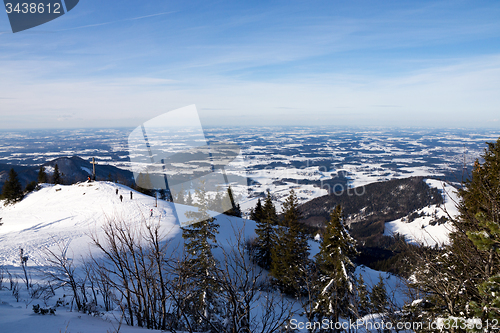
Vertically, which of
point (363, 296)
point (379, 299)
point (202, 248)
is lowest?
point (363, 296)

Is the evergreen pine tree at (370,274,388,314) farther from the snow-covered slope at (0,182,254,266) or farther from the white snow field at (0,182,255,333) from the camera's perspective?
the snow-covered slope at (0,182,254,266)

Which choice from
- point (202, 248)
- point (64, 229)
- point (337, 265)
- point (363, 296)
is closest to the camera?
point (363, 296)

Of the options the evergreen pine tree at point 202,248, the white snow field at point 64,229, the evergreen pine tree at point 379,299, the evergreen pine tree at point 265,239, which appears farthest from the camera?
the evergreen pine tree at point 265,239

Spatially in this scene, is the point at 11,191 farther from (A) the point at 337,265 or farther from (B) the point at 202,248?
(A) the point at 337,265

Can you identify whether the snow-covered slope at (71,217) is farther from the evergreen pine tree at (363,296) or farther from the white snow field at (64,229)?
the evergreen pine tree at (363,296)

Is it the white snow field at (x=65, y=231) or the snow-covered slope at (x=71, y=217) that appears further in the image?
the snow-covered slope at (x=71, y=217)

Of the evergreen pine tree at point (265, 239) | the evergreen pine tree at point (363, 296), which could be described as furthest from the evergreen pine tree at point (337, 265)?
the evergreen pine tree at point (265, 239)

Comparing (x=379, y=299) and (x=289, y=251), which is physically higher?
(x=379, y=299)

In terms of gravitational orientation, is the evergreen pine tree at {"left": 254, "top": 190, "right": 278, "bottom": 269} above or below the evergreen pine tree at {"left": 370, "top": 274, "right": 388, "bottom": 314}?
below

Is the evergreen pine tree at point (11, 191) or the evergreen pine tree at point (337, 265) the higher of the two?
the evergreen pine tree at point (11, 191)

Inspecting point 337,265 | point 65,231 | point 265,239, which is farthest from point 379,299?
point 65,231

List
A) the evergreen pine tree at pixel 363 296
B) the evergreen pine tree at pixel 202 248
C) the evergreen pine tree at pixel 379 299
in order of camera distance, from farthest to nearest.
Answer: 1. the evergreen pine tree at pixel 202 248
2. the evergreen pine tree at pixel 363 296
3. the evergreen pine tree at pixel 379 299

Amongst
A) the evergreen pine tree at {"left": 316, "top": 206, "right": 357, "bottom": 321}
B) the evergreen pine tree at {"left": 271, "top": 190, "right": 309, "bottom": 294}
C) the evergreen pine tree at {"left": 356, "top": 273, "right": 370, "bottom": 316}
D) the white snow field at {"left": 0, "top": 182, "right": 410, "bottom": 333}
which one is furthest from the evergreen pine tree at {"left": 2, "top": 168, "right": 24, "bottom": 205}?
the evergreen pine tree at {"left": 356, "top": 273, "right": 370, "bottom": 316}
